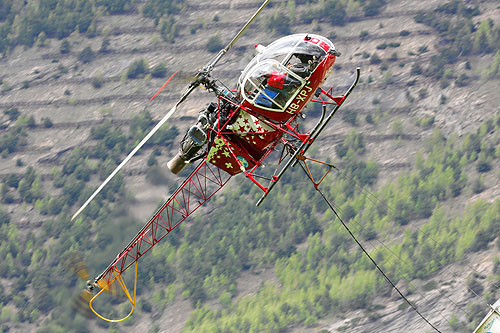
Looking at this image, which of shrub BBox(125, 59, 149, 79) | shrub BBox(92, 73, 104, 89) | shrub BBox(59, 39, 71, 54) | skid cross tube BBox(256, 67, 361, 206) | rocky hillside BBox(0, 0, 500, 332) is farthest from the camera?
shrub BBox(59, 39, 71, 54)

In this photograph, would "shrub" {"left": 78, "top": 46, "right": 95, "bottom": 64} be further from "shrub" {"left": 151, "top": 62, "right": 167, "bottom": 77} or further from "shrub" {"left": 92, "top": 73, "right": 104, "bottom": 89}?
"shrub" {"left": 151, "top": 62, "right": 167, "bottom": 77}

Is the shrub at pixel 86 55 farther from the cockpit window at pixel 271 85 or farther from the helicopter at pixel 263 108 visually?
the cockpit window at pixel 271 85

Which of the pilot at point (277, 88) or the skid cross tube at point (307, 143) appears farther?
the pilot at point (277, 88)

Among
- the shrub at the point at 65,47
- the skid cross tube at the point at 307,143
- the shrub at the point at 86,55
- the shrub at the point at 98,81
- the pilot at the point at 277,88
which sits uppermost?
the pilot at the point at 277,88

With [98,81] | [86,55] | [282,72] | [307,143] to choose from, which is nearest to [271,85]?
[282,72]

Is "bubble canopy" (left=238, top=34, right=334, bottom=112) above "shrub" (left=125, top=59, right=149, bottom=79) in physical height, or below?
above

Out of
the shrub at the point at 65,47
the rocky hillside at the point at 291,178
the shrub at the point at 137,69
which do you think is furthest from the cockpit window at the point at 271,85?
the shrub at the point at 65,47

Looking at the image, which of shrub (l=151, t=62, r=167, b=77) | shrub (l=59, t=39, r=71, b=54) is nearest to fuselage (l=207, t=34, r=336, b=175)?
shrub (l=151, t=62, r=167, b=77)
